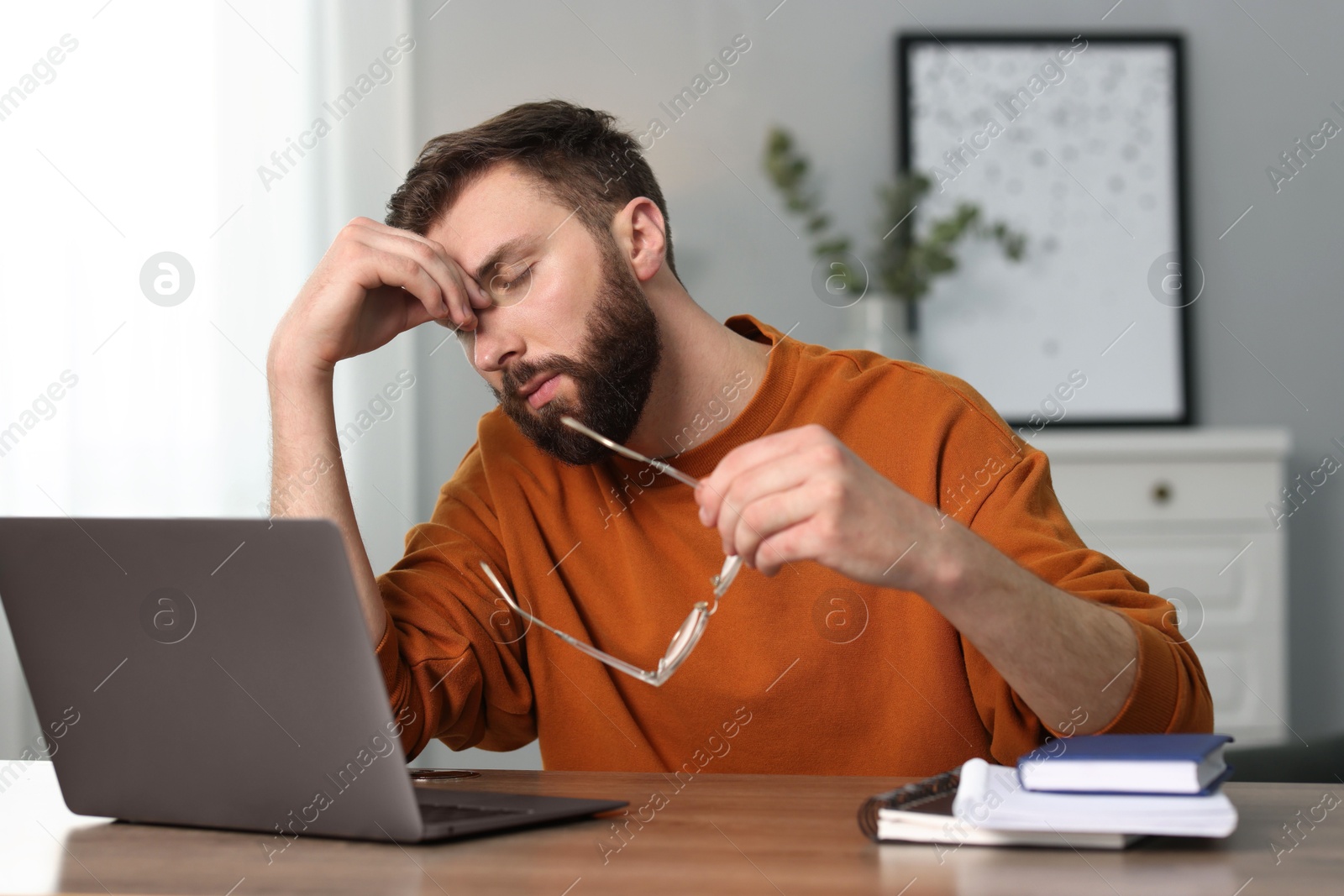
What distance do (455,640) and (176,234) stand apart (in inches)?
58.8

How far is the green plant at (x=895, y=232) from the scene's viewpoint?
2775 millimetres

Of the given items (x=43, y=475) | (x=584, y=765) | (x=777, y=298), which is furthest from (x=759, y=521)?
(x=777, y=298)

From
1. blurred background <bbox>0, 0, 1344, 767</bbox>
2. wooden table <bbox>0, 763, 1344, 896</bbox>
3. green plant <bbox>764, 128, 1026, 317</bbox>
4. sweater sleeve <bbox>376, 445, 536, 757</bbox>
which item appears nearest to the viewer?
wooden table <bbox>0, 763, 1344, 896</bbox>

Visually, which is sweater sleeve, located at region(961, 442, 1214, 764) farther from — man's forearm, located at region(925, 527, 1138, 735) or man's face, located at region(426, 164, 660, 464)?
man's face, located at region(426, 164, 660, 464)

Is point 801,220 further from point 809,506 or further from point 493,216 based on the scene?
point 809,506

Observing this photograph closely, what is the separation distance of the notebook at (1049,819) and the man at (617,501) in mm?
314

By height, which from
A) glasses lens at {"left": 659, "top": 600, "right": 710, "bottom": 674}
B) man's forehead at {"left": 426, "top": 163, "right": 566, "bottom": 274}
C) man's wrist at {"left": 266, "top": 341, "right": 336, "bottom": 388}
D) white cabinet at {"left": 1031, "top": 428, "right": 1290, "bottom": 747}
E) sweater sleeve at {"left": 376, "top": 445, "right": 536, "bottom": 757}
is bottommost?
white cabinet at {"left": 1031, "top": 428, "right": 1290, "bottom": 747}

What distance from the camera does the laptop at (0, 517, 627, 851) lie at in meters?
0.71

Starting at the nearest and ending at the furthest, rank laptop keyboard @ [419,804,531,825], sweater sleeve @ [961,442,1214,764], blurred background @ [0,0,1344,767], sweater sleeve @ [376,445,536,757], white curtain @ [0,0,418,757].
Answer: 1. laptop keyboard @ [419,804,531,825]
2. sweater sleeve @ [961,442,1214,764]
3. sweater sleeve @ [376,445,536,757]
4. white curtain @ [0,0,418,757]
5. blurred background @ [0,0,1344,767]

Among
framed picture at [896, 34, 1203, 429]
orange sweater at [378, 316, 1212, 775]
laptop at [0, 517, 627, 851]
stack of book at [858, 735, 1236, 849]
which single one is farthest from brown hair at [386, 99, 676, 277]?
framed picture at [896, 34, 1203, 429]

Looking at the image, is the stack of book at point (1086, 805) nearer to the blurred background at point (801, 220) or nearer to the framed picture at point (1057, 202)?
the blurred background at point (801, 220)

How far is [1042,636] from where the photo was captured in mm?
881

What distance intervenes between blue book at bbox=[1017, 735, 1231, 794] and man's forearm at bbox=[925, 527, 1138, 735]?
137mm

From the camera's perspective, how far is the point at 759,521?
0.78 m
